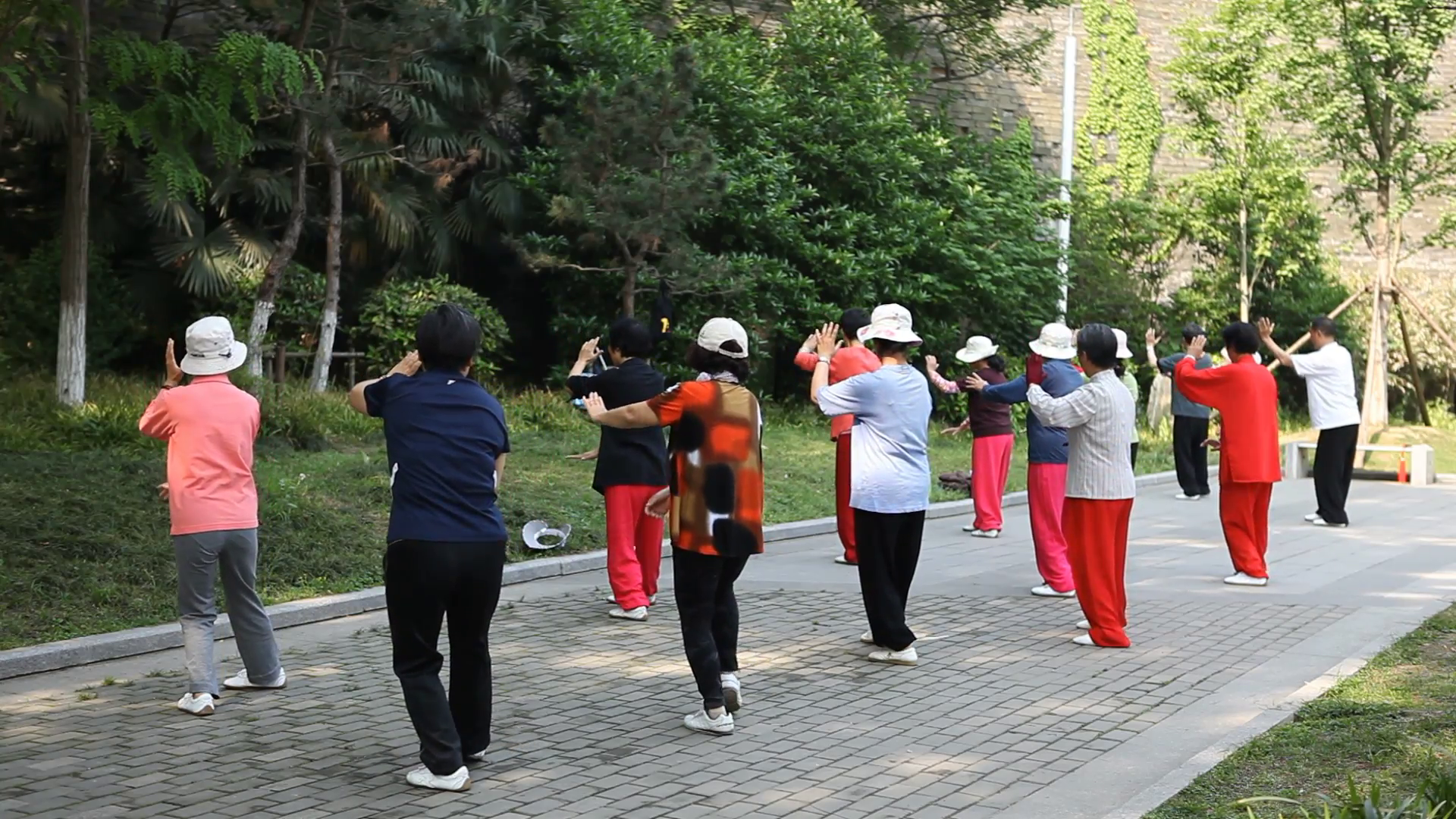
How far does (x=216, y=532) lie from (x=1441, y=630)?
276 inches

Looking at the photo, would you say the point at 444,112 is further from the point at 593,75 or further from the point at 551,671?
the point at 551,671

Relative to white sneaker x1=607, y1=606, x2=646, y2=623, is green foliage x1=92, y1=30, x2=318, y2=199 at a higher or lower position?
higher

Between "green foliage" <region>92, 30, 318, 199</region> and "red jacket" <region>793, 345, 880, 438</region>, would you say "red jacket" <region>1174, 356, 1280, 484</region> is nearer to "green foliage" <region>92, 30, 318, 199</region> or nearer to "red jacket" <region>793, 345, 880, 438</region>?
"red jacket" <region>793, 345, 880, 438</region>

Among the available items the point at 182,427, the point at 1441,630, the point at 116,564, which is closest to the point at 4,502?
the point at 116,564

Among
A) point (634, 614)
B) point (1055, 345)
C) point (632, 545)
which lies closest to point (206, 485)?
point (632, 545)

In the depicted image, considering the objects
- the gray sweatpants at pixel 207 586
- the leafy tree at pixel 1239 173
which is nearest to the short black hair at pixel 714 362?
the gray sweatpants at pixel 207 586

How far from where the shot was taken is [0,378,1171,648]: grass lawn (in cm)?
915

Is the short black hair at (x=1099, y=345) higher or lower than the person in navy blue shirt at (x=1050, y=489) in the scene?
higher

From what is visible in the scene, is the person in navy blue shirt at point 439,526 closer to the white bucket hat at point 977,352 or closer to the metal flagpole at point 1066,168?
the white bucket hat at point 977,352

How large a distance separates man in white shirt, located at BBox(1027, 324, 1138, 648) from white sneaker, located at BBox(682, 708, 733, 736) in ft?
9.51

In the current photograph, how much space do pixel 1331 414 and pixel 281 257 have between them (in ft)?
38.5

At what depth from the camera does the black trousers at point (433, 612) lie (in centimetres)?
560

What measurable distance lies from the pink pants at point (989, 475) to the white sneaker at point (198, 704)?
26.1 feet

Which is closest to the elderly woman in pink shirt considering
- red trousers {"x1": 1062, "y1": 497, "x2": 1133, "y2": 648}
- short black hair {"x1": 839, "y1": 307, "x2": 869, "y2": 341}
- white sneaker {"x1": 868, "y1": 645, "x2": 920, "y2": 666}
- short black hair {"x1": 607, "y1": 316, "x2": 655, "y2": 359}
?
short black hair {"x1": 607, "y1": 316, "x2": 655, "y2": 359}
